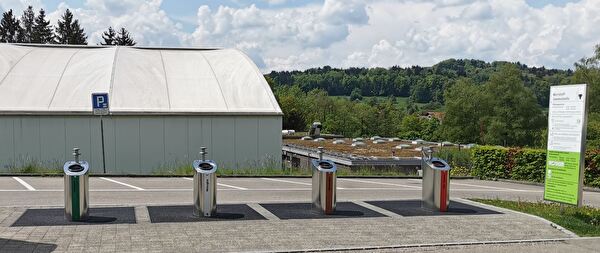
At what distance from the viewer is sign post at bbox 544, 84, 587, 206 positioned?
405 inches

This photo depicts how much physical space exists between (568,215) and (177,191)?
8.75 meters

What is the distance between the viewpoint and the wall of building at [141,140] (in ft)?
72.8

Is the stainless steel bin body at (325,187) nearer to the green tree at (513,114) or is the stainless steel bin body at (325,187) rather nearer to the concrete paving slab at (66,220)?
the concrete paving slab at (66,220)

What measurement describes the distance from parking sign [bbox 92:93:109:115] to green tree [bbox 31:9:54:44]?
223 ft

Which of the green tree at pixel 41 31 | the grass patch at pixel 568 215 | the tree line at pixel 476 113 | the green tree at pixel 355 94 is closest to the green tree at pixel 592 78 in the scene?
the tree line at pixel 476 113

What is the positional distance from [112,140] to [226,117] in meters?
4.62

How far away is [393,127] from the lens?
101000 mm

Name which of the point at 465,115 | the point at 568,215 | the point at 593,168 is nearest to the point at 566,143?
the point at 568,215

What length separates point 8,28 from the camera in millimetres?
79938

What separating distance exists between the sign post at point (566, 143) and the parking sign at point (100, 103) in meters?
13.4

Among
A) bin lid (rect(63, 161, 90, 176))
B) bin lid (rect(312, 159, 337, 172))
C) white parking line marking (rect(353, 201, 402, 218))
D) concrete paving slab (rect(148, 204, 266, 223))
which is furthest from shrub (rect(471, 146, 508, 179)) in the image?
bin lid (rect(63, 161, 90, 176))

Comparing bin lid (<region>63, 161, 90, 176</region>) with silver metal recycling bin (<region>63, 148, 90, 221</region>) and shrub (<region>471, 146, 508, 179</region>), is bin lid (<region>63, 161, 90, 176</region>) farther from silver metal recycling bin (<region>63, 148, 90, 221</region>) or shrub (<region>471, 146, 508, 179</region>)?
shrub (<region>471, 146, 508, 179</region>)

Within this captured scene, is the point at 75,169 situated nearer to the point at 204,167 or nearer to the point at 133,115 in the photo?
the point at 204,167

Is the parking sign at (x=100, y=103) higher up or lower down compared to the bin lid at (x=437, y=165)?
higher up
